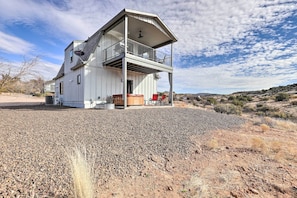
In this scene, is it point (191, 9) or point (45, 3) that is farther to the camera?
point (191, 9)

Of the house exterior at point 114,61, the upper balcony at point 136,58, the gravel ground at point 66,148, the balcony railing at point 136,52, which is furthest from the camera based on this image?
the balcony railing at point 136,52

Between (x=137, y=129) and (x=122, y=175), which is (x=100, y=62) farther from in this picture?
(x=122, y=175)

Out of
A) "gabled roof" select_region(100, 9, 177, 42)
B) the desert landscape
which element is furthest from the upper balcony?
the desert landscape

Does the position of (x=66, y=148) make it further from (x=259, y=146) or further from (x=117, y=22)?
(x=117, y=22)

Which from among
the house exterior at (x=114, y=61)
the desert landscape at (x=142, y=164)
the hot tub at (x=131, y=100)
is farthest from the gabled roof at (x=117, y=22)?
the desert landscape at (x=142, y=164)

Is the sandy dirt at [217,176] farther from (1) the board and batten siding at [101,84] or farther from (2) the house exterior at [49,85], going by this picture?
(2) the house exterior at [49,85]

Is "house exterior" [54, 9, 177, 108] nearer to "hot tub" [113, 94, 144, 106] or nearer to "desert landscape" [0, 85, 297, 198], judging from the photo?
"hot tub" [113, 94, 144, 106]

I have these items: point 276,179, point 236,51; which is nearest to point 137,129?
point 276,179

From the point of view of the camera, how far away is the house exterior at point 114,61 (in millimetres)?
10125

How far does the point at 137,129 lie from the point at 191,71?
23921 mm

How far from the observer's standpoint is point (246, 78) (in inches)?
1163

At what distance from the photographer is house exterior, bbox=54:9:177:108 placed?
10.1m

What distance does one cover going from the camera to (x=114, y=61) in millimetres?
10461

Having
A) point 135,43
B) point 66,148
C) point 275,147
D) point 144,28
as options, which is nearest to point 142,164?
point 66,148
